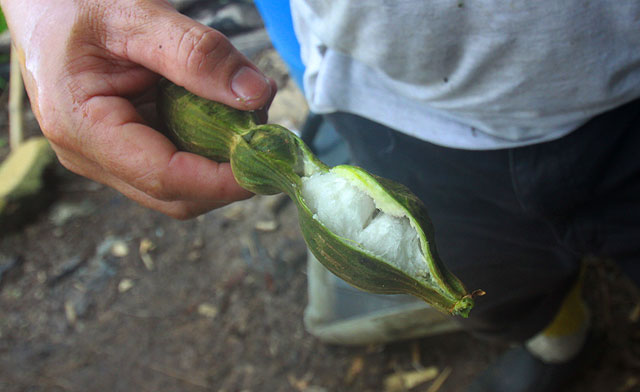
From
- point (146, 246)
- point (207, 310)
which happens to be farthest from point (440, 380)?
point (146, 246)

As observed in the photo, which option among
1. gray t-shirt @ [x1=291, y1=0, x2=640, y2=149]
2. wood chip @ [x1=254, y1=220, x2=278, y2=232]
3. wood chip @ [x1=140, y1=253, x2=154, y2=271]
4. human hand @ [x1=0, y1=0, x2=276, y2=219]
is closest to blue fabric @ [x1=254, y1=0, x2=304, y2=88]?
gray t-shirt @ [x1=291, y1=0, x2=640, y2=149]

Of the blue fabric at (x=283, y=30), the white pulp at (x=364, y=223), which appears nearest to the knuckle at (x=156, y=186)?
the white pulp at (x=364, y=223)

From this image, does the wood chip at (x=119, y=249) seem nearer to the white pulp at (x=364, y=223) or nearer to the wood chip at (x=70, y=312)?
the wood chip at (x=70, y=312)

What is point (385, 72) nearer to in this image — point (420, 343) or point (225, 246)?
point (420, 343)

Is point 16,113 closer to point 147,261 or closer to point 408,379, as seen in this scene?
point 147,261

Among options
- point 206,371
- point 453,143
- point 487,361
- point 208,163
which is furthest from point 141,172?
point 487,361
